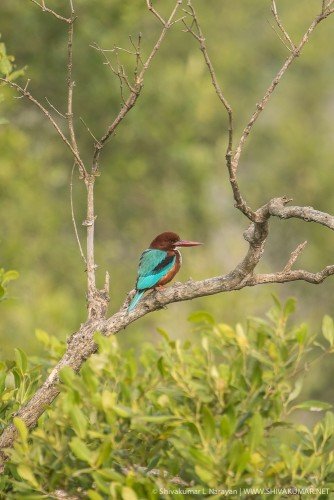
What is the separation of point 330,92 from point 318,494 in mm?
29124

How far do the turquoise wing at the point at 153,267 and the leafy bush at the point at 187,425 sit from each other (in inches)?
96.7

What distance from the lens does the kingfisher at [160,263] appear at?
6.69 meters

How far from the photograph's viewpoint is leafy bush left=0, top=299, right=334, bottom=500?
364 cm

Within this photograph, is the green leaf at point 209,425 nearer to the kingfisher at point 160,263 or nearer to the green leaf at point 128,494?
the green leaf at point 128,494

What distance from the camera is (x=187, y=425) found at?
3.75 m

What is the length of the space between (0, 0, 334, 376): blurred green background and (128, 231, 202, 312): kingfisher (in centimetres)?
604

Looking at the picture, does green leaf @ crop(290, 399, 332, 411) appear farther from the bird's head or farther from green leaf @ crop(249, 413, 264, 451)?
the bird's head

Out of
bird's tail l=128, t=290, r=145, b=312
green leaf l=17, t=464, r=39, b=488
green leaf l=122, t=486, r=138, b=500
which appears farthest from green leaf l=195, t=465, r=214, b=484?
bird's tail l=128, t=290, r=145, b=312

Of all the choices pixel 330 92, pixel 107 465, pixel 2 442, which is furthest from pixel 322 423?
pixel 330 92

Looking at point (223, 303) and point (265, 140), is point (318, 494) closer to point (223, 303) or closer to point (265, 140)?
point (223, 303)

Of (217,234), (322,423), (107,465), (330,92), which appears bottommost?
(107,465)

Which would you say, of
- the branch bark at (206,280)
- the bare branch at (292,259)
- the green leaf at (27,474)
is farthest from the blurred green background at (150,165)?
the green leaf at (27,474)

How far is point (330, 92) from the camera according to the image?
105 feet

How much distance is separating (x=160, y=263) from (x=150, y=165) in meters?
14.1
